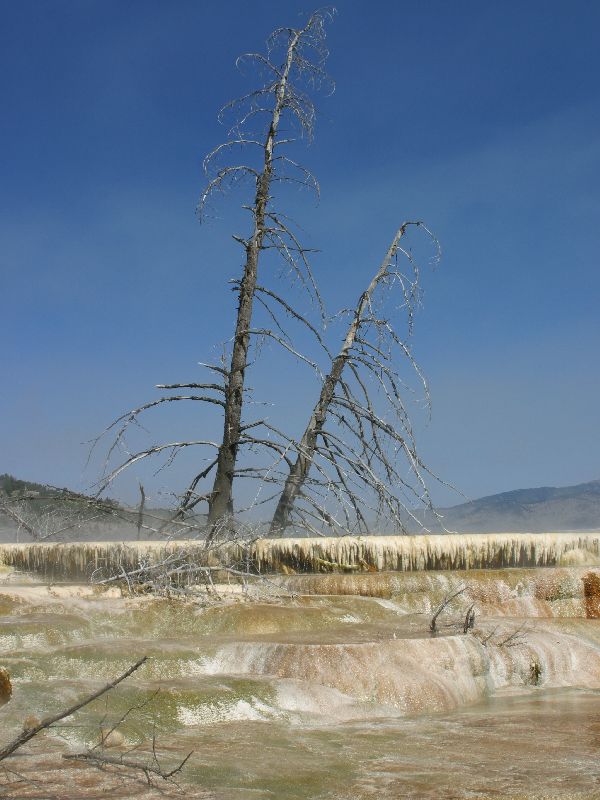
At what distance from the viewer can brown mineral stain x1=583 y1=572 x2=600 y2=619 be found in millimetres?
9789

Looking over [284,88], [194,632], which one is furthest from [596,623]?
[284,88]

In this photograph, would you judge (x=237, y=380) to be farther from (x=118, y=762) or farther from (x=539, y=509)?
(x=539, y=509)

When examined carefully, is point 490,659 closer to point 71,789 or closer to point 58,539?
point 71,789

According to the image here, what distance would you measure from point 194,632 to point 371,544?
3422mm

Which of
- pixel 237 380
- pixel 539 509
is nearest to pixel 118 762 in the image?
pixel 237 380

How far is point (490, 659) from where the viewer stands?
25.0 ft

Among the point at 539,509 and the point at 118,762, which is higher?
the point at 539,509

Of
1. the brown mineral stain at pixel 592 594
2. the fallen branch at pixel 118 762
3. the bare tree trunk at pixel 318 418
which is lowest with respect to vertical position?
the fallen branch at pixel 118 762

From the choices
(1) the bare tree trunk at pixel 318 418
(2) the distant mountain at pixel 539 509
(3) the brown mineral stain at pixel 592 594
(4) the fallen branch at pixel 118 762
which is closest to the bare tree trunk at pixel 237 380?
(1) the bare tree trunk at pixel 318 418

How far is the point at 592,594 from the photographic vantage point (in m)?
9.89

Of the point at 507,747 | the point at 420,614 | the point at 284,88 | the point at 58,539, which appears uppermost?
the point at 284,88

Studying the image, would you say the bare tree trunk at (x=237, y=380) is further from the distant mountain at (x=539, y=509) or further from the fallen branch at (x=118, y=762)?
the distant mountain at (x=539, y=509)

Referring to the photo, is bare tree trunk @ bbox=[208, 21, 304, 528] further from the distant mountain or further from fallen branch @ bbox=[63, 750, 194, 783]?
the distant mountain

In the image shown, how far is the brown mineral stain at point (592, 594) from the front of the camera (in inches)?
385
